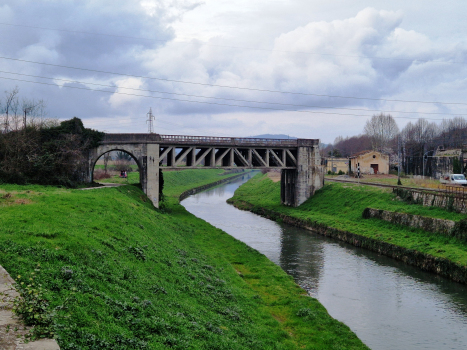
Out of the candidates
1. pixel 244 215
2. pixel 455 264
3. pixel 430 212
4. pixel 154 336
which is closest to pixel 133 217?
pixel 154 336

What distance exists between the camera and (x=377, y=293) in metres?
29.0

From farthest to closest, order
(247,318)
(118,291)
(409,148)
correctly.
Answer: (409,148), (247,318), (118,291)

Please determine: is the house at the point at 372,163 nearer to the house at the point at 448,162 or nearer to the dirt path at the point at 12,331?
the house at the point at 448,162

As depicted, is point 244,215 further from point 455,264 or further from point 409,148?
point 409,148

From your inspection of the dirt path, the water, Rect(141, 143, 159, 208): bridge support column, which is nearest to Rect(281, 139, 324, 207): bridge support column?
the water

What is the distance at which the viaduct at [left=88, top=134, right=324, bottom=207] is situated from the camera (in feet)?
193

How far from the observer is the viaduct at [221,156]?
58688 mm

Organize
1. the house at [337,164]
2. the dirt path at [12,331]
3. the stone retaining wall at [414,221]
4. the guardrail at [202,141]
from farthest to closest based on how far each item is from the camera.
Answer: the house at [337,164] < the guardrail at [202,141] < the stone retaining wall at [414,221] < the dirt path at [12,331]

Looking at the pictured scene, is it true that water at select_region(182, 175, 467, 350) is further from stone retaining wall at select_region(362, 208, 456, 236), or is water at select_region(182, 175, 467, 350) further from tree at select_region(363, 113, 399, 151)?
tree at select_region(363, 113, 399, 151)

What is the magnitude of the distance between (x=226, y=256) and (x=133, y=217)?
7731 millimetres

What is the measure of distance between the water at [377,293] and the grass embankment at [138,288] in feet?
8.01

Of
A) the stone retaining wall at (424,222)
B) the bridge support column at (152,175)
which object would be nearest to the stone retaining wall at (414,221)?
the stone retaining wall at (424,222)

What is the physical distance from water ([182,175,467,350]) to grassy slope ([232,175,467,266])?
101 inches

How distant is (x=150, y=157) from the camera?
193 ft
